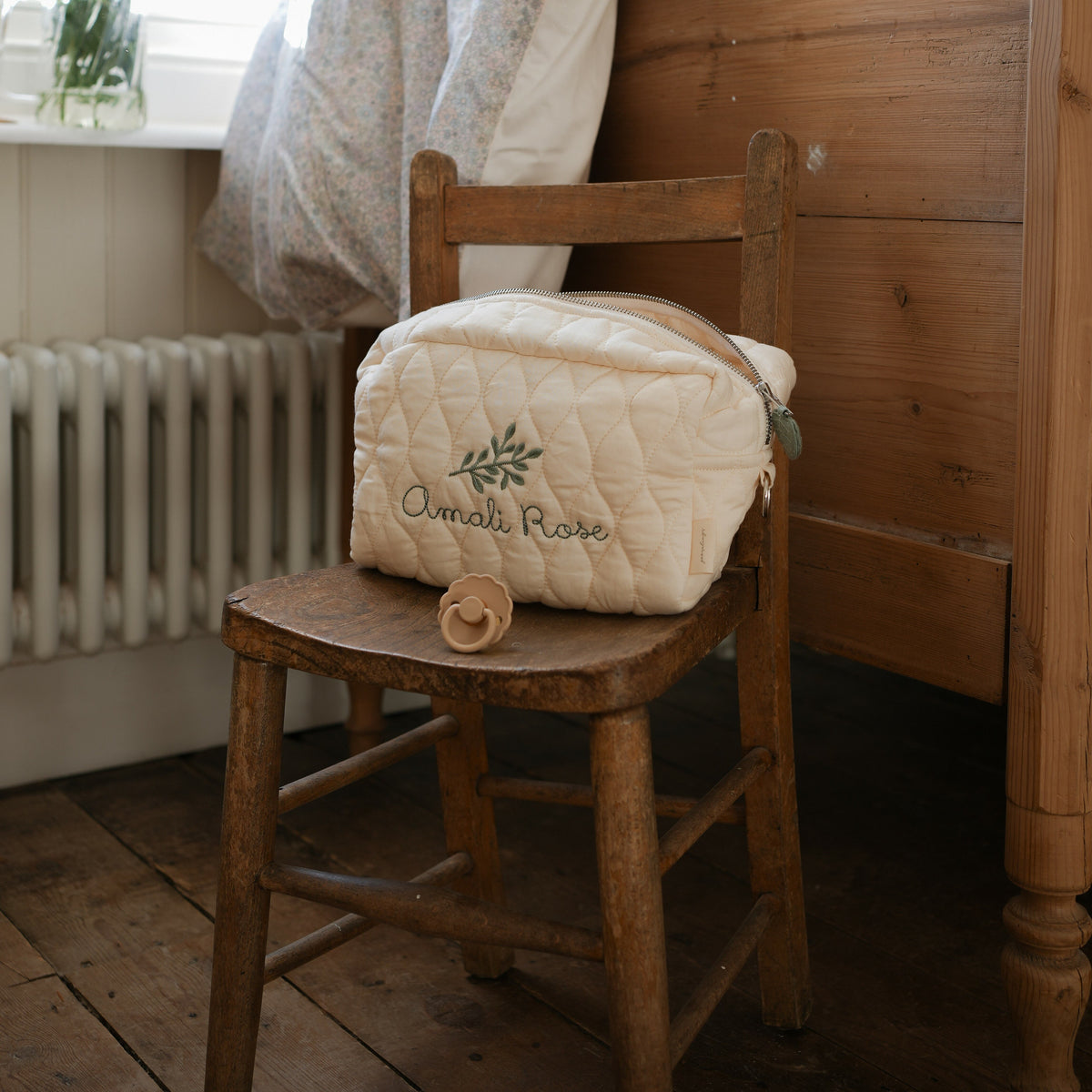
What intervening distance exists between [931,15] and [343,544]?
3.26ft

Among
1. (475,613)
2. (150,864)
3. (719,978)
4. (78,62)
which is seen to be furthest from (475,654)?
(78,62)

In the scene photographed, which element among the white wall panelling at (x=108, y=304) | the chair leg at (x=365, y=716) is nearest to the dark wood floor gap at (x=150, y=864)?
the white wall panelling at (x=108, y=304)

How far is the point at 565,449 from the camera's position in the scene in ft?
2.85

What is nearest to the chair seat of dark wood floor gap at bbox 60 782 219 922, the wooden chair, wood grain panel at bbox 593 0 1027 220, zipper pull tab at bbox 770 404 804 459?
the wooden chair

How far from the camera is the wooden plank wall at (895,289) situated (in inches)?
37.9

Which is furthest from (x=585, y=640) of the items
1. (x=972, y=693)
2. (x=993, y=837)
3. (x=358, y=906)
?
(x=993, y=837)

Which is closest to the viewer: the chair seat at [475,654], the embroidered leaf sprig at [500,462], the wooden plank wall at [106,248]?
the chair seat at [475,654]

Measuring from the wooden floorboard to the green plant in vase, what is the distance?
0.84 meters

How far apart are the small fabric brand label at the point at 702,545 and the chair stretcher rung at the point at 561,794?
0.24 meters

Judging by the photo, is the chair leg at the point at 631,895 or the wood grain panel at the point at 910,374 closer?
the chair leg at the point at 631,895

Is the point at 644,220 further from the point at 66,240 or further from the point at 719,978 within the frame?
the point at 66,240

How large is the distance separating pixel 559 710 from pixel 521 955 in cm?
58

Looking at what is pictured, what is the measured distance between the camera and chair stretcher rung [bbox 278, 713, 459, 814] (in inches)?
37.8

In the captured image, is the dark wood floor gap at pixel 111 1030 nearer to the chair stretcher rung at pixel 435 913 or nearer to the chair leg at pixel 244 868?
the chair leg at pixel 244 868
